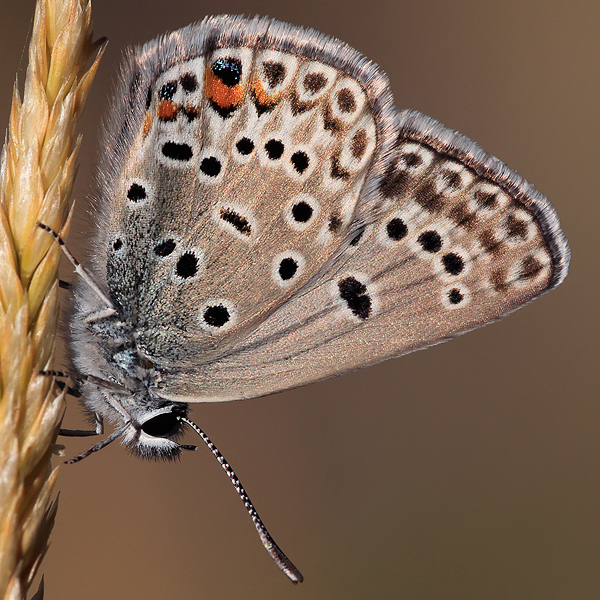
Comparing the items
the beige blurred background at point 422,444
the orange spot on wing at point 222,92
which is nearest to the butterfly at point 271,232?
the orange spot on wing at point 222,92

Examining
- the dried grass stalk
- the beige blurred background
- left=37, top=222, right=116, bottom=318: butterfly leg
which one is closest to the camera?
the dried grass stalk

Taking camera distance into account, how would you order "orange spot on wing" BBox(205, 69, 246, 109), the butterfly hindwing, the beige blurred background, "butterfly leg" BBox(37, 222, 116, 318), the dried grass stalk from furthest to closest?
the beige blurred background → the butterfly hindwing → "orange spot on wing" BBox(205, 69, 246, 109) → "butterfly leg" BBox(37, 222, 116, 318) → the dried grass stalk

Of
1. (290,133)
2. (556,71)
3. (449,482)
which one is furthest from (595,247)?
(290,133)

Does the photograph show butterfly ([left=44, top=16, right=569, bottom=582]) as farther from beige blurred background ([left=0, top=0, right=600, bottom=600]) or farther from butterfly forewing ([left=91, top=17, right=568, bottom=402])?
beige blurred background ([left=0, top=0, right=600, bottom=600])

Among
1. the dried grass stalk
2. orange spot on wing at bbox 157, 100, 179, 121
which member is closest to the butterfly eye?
the dried grass stalk

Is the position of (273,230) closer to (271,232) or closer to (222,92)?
(271,232)

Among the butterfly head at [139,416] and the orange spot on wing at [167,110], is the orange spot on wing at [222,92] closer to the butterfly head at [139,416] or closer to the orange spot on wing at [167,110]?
the orange spot on wing at [167,110]

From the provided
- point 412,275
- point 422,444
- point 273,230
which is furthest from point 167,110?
point 422,444
